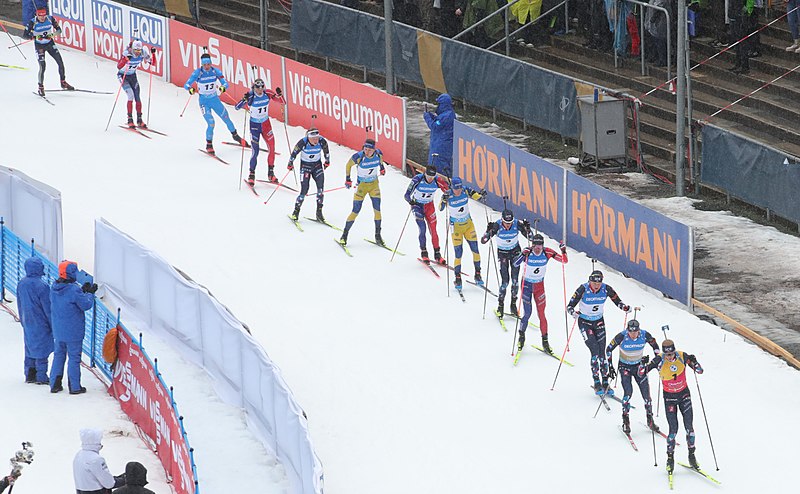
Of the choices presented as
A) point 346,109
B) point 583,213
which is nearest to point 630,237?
point 583,213

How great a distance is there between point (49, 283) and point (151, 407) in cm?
423

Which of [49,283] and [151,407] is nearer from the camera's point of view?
[151,407]

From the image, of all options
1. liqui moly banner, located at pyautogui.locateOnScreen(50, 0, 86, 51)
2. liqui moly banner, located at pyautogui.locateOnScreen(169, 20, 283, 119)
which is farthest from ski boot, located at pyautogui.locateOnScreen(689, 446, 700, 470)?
liqui moly banner, located at pyautogui.locateOnScreen(50, 0, 86, 51)

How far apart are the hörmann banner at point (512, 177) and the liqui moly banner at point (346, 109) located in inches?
59.8

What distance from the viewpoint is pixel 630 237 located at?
22.4 meters

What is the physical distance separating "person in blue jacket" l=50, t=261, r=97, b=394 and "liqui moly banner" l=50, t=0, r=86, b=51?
715 inches

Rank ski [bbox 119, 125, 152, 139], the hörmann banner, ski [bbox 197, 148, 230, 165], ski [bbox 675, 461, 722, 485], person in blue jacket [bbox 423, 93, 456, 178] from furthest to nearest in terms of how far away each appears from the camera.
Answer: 1. ski [bbox 119, 125, 152, 139]
2. ski [bbox 197, 148, 230, 165]
3. person in blue jacket [bbox 423, 93, 456, 178]
4. the hörmann banner
5. ski [bbox 675, 461, 722, 485]

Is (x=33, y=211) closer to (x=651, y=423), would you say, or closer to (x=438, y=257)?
(x=438, y=257)

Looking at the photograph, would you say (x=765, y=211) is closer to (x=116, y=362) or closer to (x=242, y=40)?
(x=116, y=362)

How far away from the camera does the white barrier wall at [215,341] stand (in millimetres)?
15570

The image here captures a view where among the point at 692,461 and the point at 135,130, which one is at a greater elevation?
the point at 135,130

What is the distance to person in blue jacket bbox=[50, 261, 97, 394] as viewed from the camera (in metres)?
17.9

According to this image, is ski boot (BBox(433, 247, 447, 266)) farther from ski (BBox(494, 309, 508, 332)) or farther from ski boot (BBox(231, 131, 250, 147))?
ski boot (BBox(231, 131, 250, 147))

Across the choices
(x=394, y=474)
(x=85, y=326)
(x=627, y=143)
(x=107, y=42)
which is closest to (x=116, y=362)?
(x=85, y=326)
